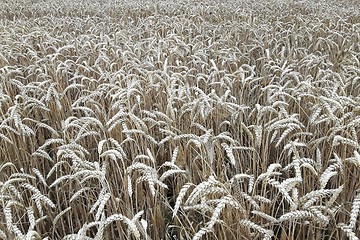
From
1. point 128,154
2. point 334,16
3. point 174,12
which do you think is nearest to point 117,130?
point 128,154

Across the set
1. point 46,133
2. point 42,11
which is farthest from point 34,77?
point 42,11

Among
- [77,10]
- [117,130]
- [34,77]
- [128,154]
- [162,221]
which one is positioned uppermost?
[77,10]

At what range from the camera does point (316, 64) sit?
226 cm

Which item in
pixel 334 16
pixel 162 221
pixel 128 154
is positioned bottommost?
pixel 162 221

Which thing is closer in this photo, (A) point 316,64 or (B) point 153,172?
(B) point 153,172

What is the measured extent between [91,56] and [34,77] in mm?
526

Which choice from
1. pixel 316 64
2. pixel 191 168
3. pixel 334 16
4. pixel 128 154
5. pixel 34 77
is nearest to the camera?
pixel 191 168

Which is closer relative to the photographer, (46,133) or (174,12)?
(46,133)

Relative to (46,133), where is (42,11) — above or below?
above

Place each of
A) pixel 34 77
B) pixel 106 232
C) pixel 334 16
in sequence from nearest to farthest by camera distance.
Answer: pixel 106 232
pixel 34 77
pixel 334 16

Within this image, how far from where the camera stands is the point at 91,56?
2.79m

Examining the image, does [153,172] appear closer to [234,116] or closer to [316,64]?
[234,116]

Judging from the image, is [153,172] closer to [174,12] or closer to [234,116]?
[234,116]

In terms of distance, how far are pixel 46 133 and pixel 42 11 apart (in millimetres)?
4545
